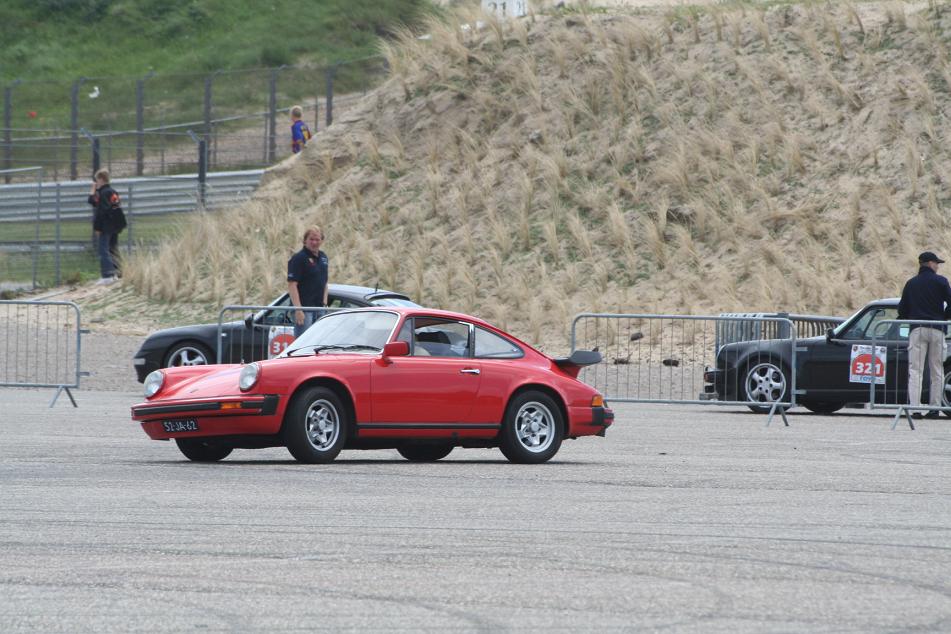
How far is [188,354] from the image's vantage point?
20984 mm

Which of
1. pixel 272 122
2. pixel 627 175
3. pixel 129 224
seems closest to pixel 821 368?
pixel 627 175

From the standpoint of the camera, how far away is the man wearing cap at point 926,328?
1880cm

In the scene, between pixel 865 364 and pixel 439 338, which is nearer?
pixel 439 338

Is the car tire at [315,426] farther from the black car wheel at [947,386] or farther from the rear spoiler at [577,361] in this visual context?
→ the black car wheel at [947,386]

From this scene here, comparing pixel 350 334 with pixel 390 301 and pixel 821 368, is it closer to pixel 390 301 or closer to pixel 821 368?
pixel 390 301

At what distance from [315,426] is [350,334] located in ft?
3.39

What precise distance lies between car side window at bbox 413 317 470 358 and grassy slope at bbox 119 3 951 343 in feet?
53.6

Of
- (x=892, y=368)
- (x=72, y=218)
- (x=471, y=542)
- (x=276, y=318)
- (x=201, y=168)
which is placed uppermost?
(x=201, y=168)

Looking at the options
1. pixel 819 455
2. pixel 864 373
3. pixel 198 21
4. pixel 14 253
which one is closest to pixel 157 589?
pixel 819 455

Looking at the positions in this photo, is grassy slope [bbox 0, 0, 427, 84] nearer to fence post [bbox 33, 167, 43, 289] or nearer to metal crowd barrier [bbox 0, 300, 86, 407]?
fence post [bbox 33, 167, 43, 289]

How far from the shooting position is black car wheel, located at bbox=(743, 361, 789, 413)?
20422mm

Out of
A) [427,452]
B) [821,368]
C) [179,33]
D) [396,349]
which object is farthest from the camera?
[179,33]

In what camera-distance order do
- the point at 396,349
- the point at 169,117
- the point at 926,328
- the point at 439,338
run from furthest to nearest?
1. the point at 169,117
2. the point at 926,328
3. the point at 439,338
4. the point at 396,349

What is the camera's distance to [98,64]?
6012 cm
